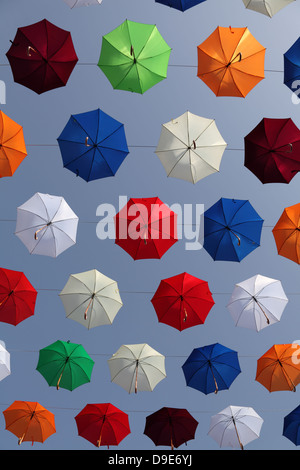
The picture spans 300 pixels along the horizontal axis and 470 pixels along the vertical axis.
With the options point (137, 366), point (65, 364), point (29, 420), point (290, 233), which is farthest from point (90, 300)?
point (290, 233)

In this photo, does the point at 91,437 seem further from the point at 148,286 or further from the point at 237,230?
the point at 237,230

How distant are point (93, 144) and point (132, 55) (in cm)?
128

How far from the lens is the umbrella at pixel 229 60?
7836 mm

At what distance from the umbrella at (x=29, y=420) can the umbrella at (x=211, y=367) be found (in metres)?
2.34

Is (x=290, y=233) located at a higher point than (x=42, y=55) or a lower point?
lower

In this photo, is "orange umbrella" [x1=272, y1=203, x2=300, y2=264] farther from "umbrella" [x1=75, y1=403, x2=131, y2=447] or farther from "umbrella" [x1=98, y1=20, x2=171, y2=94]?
"umbrella" [x1=75, y1=403, x2=131, y2=447]

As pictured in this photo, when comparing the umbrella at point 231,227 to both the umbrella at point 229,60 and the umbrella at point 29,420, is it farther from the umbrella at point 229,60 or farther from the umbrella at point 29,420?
the umbrella at point 29,420

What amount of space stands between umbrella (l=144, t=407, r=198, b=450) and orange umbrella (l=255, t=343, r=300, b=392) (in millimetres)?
1351

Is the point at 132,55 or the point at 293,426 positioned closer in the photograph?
the point at 132,55

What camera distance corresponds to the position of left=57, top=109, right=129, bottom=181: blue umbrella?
804 cm

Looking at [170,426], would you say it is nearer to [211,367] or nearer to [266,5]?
[211,367]

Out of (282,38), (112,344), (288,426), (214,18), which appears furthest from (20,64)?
(288,426)

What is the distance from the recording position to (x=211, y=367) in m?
9.28

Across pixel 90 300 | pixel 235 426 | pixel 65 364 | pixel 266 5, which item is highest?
pixel 266 5
